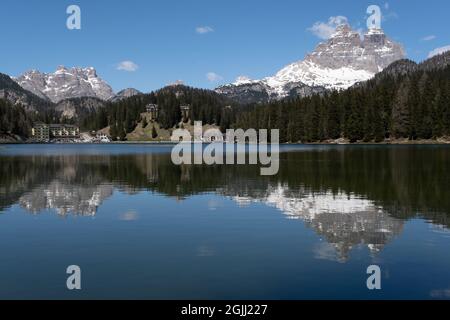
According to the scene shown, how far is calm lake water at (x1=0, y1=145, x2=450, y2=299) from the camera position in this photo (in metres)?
19.9

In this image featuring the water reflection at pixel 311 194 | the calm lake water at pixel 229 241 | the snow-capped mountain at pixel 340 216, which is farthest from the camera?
the water reflection at pixel 311 194

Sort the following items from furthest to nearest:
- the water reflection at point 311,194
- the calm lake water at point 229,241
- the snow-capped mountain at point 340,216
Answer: the water reflection at point 311,194, the snow-capped mountain at point 340,216, the calm lake water at point 229,241

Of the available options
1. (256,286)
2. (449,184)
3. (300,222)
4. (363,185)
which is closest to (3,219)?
(300,222)

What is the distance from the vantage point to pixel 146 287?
1983 centimetres

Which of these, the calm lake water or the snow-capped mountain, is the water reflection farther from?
the calm lake water

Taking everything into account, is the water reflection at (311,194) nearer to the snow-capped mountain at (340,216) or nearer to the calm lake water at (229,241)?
the snow-capped mountain at (340,216)

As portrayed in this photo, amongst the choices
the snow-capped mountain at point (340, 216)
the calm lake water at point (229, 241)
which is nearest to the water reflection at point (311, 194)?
the snow-capped mountain at point (340, 216)

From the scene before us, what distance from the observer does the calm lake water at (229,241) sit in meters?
19.9

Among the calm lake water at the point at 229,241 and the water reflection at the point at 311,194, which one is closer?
the calm lake water at the point at 229,241

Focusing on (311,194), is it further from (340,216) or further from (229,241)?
(229,241)

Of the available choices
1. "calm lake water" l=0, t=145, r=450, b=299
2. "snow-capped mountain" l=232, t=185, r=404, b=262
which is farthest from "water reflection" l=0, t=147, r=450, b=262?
"calm lake water" l=0, t=145, r=450, b=299

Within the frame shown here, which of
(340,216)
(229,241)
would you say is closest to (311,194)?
(340,216)
